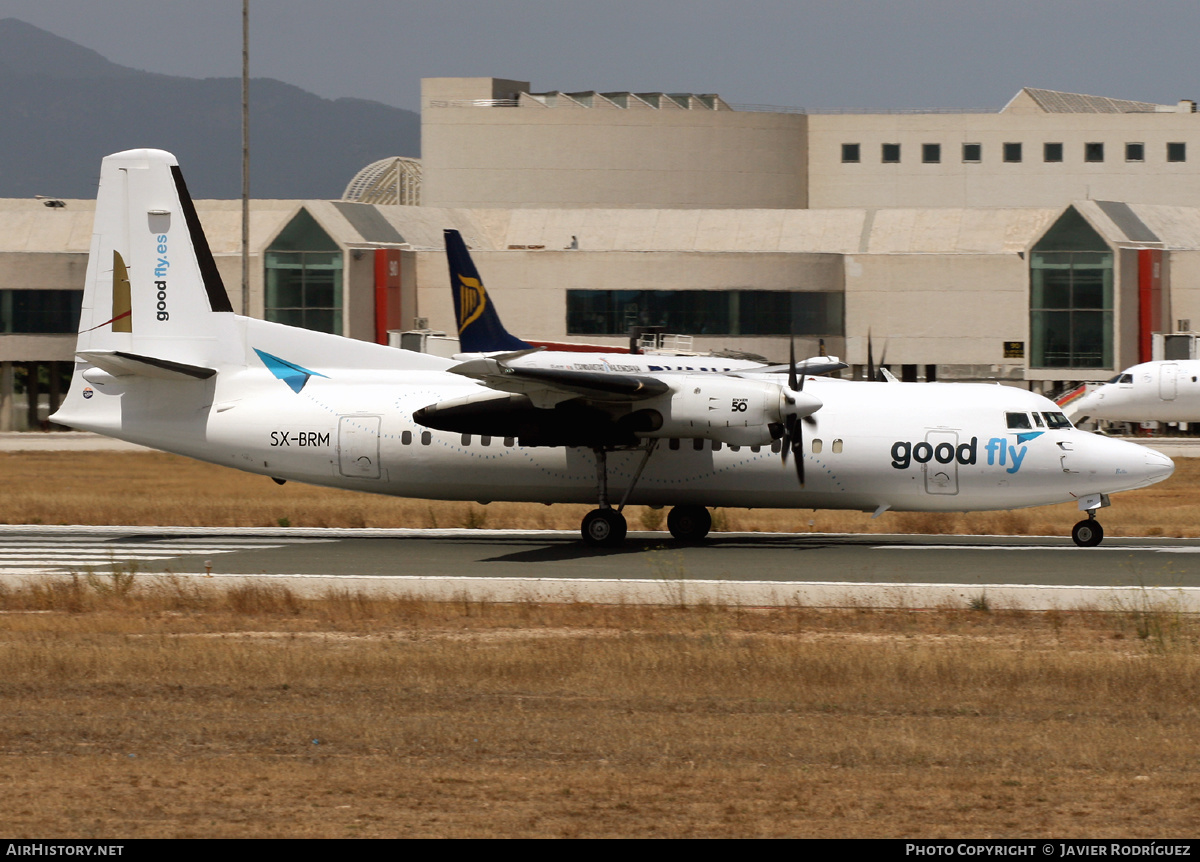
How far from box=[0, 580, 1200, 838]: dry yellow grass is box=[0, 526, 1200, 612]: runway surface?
1.15 m

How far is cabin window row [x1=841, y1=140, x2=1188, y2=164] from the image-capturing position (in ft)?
338

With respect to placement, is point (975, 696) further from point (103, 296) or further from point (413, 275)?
point (413, 275)

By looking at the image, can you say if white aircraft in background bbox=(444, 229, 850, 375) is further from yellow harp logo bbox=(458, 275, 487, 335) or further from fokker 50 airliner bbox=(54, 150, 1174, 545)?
fokker 50 airliner bbox=(54, 150, 1174, 545)

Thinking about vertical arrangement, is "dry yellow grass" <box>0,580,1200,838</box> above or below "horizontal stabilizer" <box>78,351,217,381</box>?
below

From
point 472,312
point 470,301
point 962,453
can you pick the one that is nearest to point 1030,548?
point 962,453

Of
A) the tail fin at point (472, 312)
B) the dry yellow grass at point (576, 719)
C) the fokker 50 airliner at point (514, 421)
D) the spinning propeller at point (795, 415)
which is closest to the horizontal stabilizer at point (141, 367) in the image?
the fokker 50 airliner at point (514, 421)

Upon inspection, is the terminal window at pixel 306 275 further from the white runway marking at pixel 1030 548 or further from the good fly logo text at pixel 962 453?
the good fly logo text at pixel 962 453

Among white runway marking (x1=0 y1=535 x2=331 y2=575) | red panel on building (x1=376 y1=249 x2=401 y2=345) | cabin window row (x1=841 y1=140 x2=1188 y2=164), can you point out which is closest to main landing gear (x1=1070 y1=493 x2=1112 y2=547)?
white runway marking (x1=0 y1=535 x2=331 y2=575)

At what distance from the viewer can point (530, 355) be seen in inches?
1252

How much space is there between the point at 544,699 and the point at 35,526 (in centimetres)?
2332

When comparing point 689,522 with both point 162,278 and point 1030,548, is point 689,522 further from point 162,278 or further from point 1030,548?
point 162,278

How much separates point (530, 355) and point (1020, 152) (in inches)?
3181

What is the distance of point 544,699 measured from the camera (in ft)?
50.8

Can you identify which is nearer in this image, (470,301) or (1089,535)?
(1089,535)
